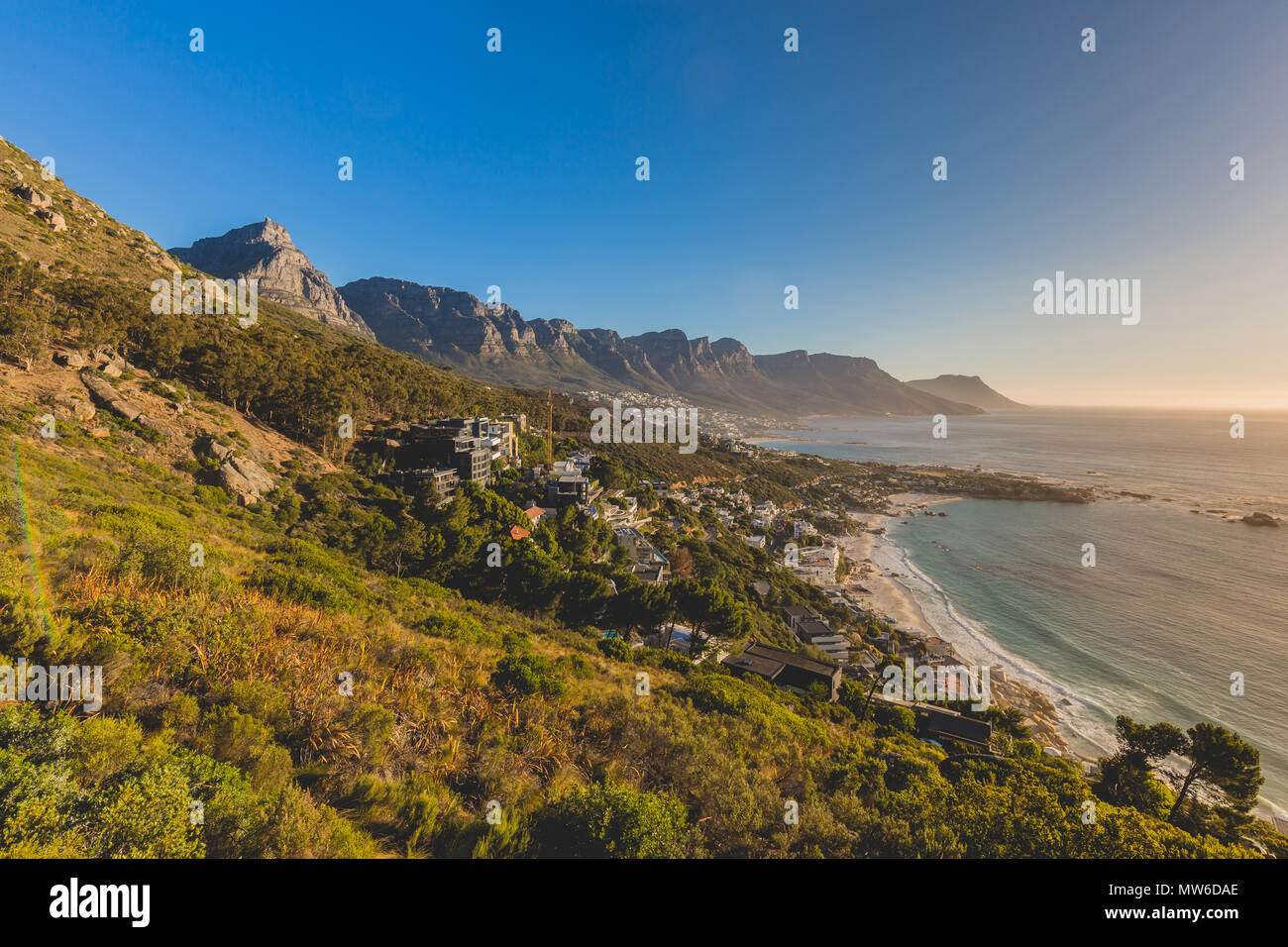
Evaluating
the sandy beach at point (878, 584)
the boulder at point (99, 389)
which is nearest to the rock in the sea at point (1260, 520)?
the sandy beach at point (878, 584)

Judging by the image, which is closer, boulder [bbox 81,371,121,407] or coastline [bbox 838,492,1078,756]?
boulder [bbox 81,371,121,407]

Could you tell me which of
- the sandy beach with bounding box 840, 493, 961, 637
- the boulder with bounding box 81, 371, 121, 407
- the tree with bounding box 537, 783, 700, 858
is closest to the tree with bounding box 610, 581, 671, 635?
the tree with bounding box 537, 783, 700, 858

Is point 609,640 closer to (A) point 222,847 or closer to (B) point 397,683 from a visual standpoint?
(B) point 397,683

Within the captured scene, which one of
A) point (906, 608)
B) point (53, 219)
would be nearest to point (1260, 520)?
point (906, 608)

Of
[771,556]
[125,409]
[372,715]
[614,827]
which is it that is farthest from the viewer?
[771,556]

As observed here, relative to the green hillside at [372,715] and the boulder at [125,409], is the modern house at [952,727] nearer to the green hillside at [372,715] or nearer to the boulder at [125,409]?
the green hillside at [372,715]

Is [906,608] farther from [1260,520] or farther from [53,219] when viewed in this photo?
[53,219]

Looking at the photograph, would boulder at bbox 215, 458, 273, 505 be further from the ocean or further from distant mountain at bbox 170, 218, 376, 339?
distant mountain at bbox 170, 218, 376, 339
